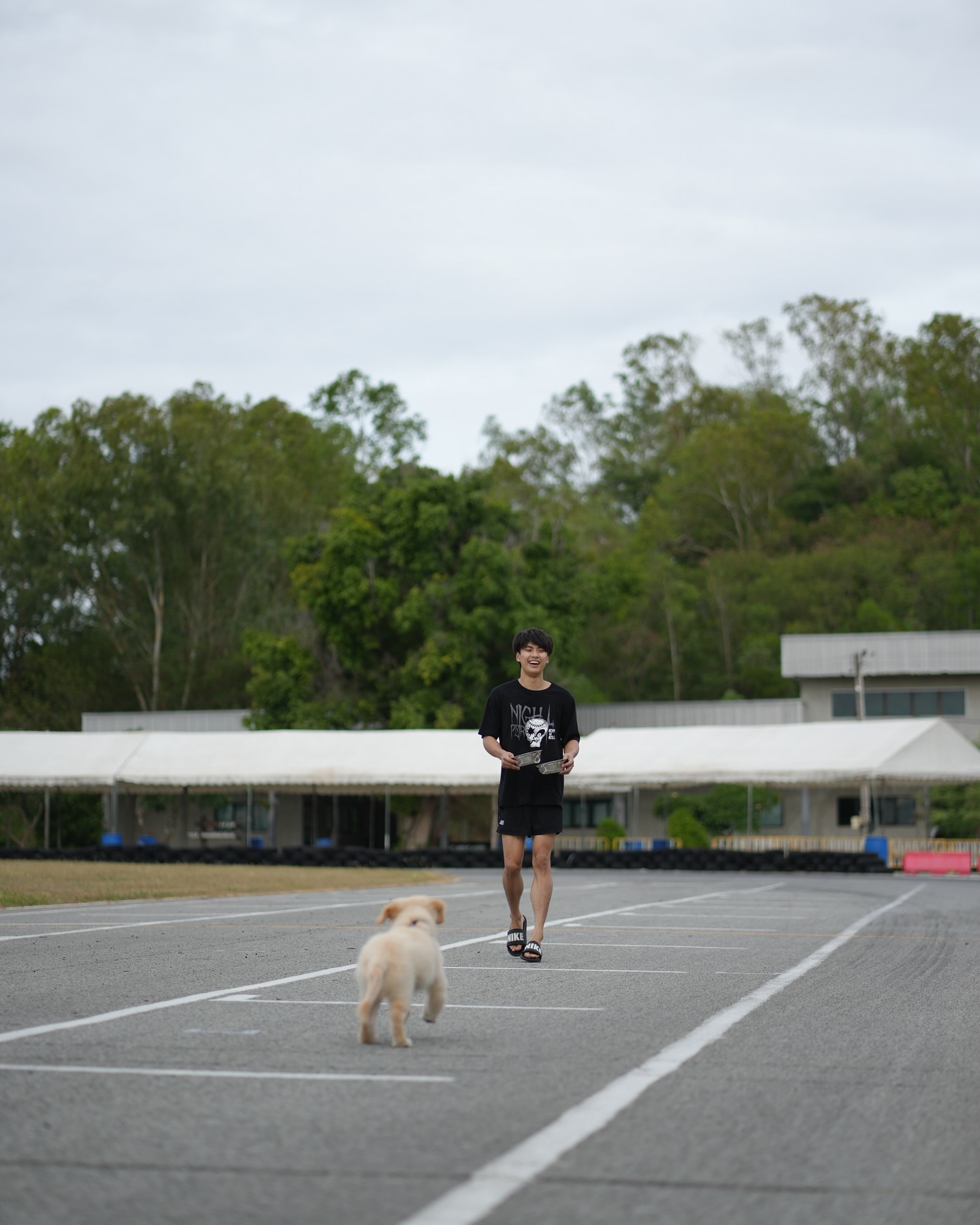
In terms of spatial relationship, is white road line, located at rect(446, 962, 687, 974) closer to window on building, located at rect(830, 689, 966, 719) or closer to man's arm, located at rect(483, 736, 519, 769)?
man's arm, located at rect(483, 736, 519, 769)

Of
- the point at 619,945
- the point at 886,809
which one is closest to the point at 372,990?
the point at 619,945

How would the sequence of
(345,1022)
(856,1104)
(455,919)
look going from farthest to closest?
(455,919)
(345,1022)
(856,1104)

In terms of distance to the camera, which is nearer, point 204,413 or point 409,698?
point 409,698

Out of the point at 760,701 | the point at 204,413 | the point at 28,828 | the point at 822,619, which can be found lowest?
the point at 28,828

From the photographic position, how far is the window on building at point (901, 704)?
55062mm

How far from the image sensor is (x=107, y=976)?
8.91 m

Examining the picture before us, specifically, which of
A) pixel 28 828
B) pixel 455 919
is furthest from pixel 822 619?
pixel 455 919

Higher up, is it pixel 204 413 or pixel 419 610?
pixel 204 413

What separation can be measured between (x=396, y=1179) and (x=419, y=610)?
50.0 meters

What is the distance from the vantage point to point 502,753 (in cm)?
1016

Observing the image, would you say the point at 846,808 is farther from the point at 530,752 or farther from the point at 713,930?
the point at 530,752

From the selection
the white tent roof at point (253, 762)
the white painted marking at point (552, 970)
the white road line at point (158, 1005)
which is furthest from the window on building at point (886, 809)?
the white painted marking at point (552, 970)

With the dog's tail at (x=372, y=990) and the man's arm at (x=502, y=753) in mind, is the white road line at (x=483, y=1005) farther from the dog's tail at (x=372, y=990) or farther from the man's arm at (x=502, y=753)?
the man's arm at (x=502, y=753)

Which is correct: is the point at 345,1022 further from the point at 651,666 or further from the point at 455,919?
the point at 651,666
